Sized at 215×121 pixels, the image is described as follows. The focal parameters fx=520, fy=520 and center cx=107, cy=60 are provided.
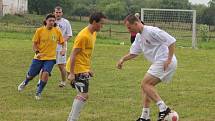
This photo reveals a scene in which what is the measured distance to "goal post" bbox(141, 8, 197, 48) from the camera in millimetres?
30609

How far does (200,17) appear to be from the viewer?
66750mm

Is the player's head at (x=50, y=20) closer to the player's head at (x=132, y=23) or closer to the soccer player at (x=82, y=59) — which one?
the soccer player at (x=82, y=59)

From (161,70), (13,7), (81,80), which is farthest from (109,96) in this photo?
(13,7)

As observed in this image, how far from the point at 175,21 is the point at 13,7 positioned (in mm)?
66403

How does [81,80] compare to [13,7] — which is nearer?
[81,80]

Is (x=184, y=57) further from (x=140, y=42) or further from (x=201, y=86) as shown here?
(x=140, y=42)

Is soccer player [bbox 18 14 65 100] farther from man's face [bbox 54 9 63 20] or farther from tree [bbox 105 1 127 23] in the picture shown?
tree [bbox 105 1 127 23]

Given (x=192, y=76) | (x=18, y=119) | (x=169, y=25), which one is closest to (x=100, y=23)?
(x=18, y=119)

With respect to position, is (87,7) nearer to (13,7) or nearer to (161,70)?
(13,7)

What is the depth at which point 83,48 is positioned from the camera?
8281 millimetres

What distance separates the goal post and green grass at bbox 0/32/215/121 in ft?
38.2

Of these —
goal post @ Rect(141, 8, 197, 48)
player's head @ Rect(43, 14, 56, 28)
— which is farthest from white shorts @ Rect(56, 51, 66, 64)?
goal post @ Rect(141, 8, 197, 48)

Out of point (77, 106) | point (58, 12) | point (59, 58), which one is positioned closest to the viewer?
point (77, 106)

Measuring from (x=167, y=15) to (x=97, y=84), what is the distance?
60.5 ft
